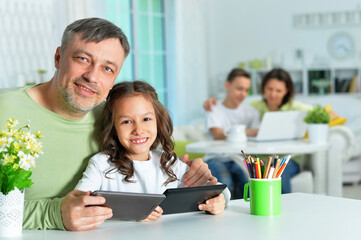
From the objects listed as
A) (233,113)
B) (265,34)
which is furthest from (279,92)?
(265,34)

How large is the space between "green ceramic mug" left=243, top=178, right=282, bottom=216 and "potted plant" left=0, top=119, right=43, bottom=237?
0.61 metres

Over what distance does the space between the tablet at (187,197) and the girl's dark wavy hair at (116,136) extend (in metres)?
0.28

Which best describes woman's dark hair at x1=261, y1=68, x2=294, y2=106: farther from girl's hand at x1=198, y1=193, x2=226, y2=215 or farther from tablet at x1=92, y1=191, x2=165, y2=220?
tablet at x1=92, y1=191, x2=165, y2=220

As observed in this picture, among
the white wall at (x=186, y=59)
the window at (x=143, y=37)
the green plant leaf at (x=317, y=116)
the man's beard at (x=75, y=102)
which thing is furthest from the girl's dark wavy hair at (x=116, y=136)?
the white wall at (x=186, y=59)

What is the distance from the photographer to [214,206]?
1519 mm

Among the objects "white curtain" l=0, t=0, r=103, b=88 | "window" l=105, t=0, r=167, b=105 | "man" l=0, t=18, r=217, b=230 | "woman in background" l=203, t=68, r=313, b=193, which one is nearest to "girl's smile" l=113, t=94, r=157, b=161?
"man" l=0, t=18, r=217, b=230

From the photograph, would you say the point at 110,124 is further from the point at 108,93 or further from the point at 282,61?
the point at 282,61

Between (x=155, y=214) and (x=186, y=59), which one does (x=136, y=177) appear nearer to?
(x=155, y=214)

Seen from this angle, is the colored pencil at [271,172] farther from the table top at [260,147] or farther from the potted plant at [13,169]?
the table top at [260,147]

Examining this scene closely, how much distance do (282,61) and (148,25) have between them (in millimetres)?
1922

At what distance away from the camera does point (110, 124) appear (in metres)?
1.80

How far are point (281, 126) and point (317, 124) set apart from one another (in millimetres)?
240

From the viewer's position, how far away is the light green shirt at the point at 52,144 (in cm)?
168

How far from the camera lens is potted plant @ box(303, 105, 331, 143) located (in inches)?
142
